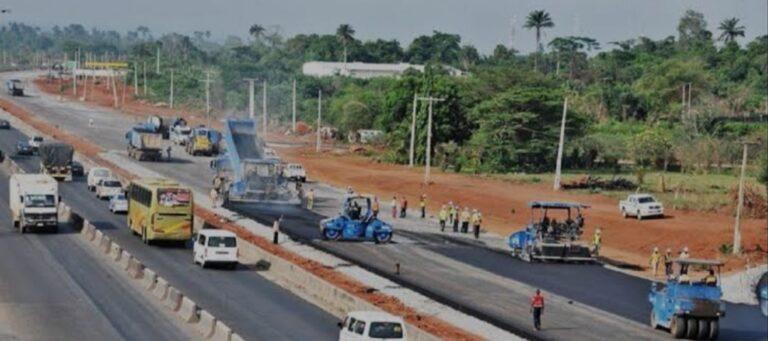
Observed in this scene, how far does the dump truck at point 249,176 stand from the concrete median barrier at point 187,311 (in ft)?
118

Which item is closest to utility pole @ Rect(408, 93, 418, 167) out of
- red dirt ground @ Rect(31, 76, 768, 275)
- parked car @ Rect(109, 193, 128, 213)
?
red dirt ground @ Rect(31, 76, 768, 275)

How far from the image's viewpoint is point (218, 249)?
2299 inches

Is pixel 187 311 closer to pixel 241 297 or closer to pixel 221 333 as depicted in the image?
pixel 221 333

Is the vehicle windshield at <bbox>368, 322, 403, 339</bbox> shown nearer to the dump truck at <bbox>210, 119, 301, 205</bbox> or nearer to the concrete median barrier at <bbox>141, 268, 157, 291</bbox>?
the concrete median barrier at <bbox>141, 268, 157, 291</bbox>

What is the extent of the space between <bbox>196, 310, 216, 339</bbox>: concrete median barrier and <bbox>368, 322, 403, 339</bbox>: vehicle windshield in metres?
7.10

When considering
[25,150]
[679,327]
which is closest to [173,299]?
[679,327]

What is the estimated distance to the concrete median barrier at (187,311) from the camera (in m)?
44.3

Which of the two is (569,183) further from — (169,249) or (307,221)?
(169,249)

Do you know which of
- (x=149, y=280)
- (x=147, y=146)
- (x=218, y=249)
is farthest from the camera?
(x=147, y=146)

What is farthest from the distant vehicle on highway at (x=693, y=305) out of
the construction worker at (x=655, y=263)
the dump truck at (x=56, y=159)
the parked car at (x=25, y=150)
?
the parked car at (x=25, y=150)

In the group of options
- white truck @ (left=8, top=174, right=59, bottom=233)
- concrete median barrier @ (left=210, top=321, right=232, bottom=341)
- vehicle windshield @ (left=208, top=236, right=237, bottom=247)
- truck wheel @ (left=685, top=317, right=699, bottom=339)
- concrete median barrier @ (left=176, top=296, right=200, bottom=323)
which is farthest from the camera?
white truck @ (left=8, top=174, right=59, bottom=233)

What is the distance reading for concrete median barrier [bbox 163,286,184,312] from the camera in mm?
47031

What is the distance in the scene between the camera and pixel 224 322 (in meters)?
45.0

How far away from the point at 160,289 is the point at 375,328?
52.4 feet
